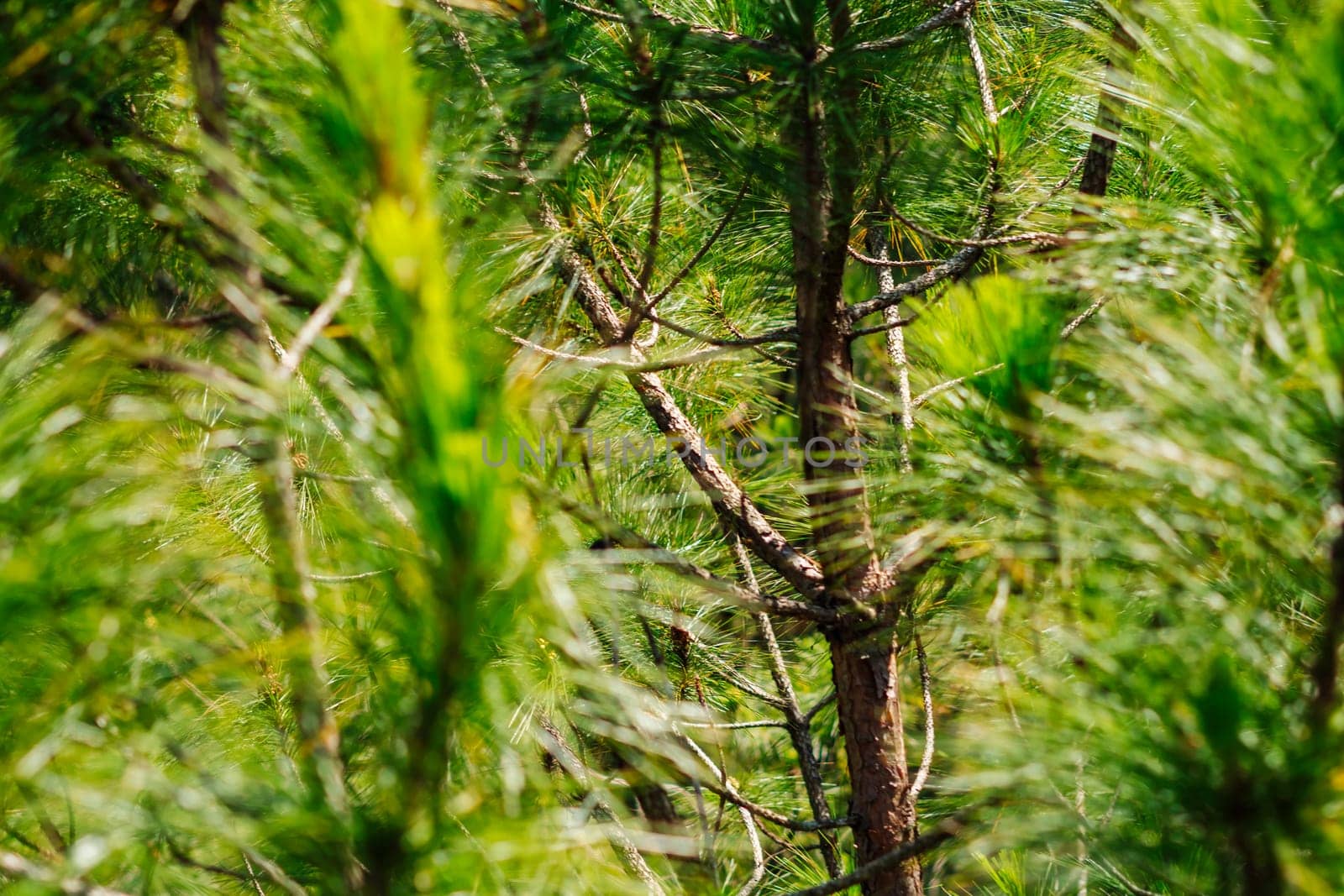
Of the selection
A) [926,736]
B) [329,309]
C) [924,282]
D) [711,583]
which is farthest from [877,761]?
[329,309]

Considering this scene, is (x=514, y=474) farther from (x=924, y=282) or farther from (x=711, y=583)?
(x=924, y=282)

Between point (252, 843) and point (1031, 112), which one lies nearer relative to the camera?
point (252, 843)

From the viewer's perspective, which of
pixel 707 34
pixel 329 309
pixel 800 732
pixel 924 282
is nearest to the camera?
pixel 329 309

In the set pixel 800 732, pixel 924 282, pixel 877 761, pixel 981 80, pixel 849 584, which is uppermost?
pixel 981 80

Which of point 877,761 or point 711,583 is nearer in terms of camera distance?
point 711,583

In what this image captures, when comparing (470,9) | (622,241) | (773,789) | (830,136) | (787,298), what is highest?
(470,9)

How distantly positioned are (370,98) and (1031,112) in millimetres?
816

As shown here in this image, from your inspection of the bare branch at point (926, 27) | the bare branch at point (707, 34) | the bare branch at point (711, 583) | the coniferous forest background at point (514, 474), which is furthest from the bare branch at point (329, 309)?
the bare branch at point (926, 27)

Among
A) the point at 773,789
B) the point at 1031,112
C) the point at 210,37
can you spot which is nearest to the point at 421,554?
the point at 210,37

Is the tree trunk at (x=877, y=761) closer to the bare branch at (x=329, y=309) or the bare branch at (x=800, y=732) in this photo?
the bare branch at (x=800, y=732)

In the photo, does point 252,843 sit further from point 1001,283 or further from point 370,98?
point 1001,283

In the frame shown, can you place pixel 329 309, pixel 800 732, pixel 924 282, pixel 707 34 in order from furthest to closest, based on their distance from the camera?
pixel 800 732
pixel 924 282
pixel 707 34
pixel 329 309

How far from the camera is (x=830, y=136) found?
0.77 m

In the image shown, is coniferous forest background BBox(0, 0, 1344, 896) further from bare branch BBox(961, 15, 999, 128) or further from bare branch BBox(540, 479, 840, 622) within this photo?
bare branch BBox(961, 15, 999, 128)
